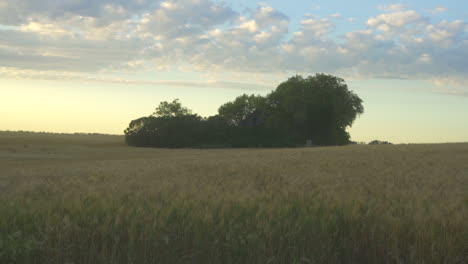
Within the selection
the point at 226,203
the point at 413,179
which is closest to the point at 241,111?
the point at 413,179

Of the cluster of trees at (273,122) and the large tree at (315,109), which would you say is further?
the large tree at (315,109)

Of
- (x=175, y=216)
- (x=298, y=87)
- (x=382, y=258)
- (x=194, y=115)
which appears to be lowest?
(x=382, y=258)

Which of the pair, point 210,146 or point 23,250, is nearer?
Result: point 23,250

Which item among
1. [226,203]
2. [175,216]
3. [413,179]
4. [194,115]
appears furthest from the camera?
[194,115]

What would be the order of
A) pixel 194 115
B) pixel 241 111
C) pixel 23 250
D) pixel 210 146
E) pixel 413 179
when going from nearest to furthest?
pixel 23 250
pixel 413 179
pixel 210 146
pixel 194 115
pixel 241 111

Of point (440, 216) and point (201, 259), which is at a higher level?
point (440, 216)

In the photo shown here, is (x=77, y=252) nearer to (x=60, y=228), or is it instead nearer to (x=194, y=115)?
(x=60, y=228)

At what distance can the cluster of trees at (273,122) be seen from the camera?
59406 millimetres

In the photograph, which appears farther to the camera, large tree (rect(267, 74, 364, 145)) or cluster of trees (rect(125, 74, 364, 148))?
large tree (rect(267, 74, 364, 145))

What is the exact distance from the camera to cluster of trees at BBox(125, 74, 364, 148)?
59406 mm

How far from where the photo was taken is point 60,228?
5168 millimetres

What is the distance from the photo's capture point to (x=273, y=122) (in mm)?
65500

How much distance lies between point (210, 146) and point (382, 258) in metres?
52.0

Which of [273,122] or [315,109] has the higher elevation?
[315,109]
